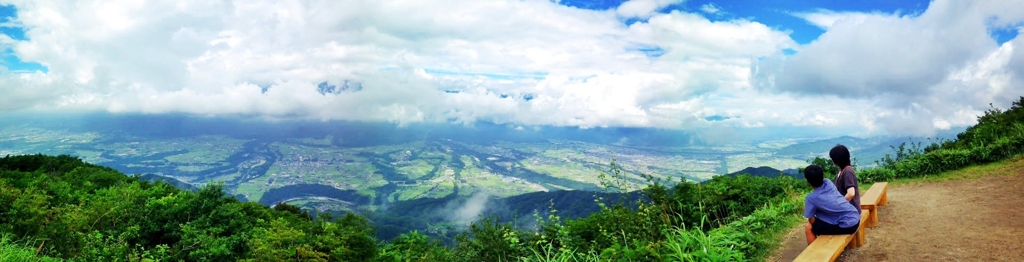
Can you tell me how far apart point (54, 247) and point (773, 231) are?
16006 millimetres

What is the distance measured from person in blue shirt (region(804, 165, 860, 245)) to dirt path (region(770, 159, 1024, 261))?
1.37 feet

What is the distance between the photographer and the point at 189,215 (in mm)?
19125

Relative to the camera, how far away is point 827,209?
17.6 feet

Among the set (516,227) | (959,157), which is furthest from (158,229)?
(959,157)

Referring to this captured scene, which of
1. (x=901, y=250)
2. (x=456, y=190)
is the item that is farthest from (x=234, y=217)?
(x=456, y=190)

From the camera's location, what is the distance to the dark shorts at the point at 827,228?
5.37m

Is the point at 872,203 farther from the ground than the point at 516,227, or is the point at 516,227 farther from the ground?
the point at 872,203

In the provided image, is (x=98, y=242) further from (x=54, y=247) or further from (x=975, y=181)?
(x=975, y=181)

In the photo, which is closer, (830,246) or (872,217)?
(830,246)

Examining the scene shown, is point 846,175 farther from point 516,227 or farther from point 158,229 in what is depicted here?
point 158,229

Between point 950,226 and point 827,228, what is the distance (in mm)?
2709

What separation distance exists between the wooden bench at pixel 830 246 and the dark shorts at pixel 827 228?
0.06 metres

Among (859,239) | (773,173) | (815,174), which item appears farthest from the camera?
(773,173)

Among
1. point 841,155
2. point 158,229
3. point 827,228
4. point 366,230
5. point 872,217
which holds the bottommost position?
point 366,230
